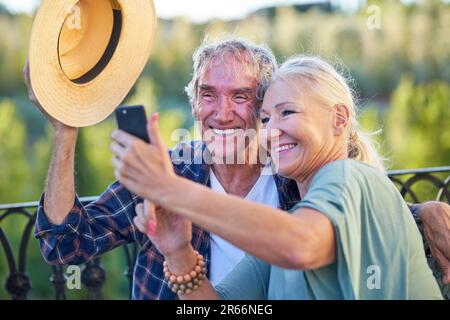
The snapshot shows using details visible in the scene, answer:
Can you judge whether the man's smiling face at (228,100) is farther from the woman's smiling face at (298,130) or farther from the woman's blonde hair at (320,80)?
the woman's smiling face at (298,130)

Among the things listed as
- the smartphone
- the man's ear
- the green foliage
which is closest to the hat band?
the smartphone

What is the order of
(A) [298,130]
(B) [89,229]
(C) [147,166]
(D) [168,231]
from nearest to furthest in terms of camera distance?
(C) [147,166], (D) [168,231], (A) [298,130], (B) [89,229]

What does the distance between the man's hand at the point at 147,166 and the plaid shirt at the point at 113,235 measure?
0.85 m

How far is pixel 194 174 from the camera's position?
2809 mm

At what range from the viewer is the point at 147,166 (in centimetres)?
166

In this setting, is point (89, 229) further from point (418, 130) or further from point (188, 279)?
point (418, 130)

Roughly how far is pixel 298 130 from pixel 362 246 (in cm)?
39

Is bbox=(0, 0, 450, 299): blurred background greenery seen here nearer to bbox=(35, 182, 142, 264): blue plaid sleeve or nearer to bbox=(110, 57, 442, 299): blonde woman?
bbox=(35, 182, 142, 264): blue plaid sleeve

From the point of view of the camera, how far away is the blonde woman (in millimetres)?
1682

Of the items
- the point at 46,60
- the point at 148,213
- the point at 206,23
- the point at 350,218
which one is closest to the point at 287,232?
the point at 350,218

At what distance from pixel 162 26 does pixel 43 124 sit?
1263 millimetres

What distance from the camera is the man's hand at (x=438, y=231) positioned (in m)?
2.57

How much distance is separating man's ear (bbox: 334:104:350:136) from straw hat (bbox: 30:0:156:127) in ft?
1.94

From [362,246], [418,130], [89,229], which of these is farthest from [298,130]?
[418,130]
